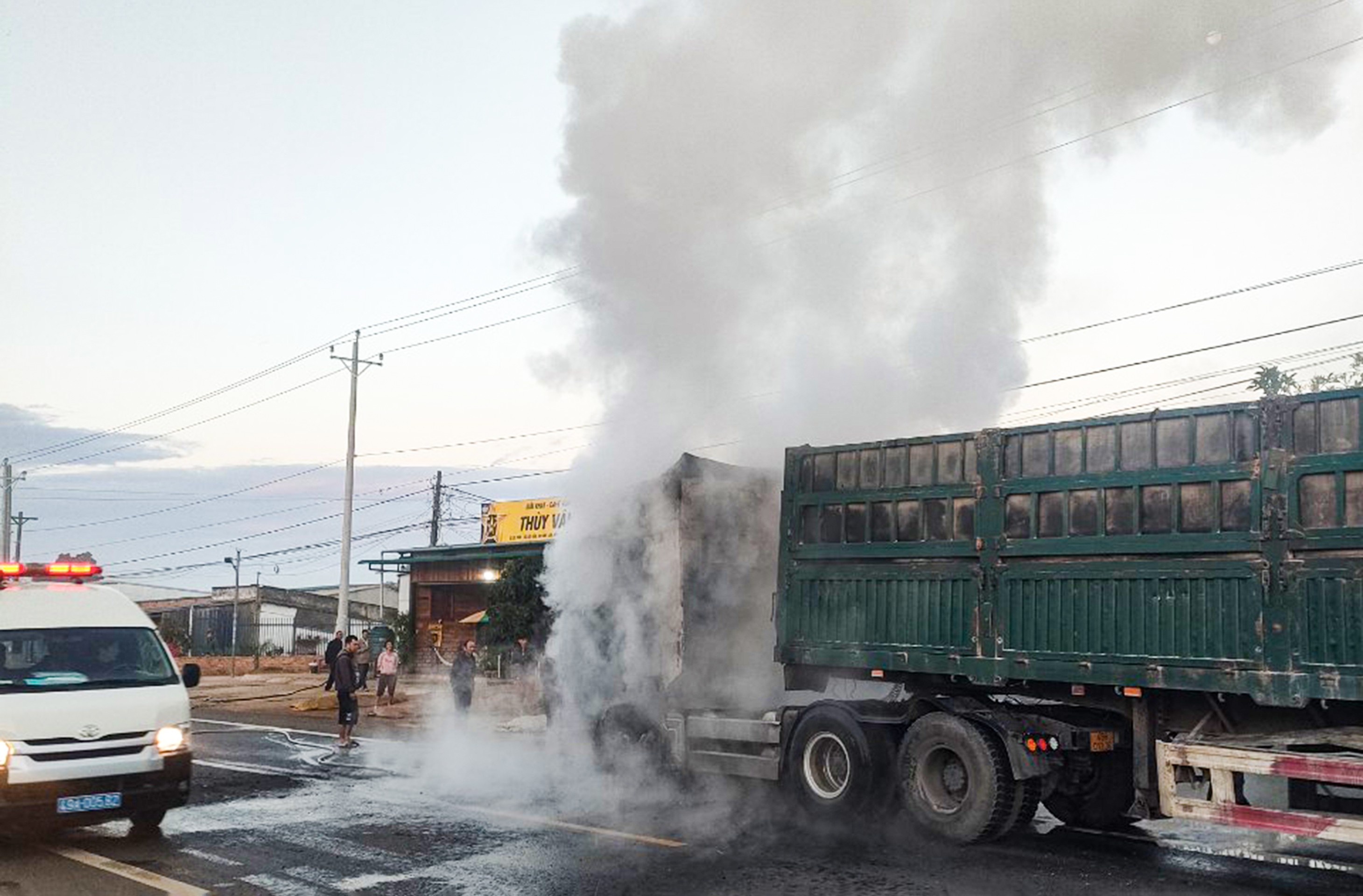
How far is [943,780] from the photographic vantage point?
29.8ft

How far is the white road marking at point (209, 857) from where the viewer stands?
8141 millimetres

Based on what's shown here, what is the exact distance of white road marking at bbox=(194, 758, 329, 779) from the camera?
13.1 meters

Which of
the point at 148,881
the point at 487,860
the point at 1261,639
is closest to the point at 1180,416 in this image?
the point at 1261,639

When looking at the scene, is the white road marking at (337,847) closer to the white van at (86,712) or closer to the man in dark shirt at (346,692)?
the white van at (86,712)

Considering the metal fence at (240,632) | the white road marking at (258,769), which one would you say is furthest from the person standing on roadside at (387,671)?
the metal fence at (240,632)

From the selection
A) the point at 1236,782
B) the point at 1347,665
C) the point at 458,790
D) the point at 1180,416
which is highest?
the point at 1180,416

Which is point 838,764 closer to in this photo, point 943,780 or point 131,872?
point 943,780

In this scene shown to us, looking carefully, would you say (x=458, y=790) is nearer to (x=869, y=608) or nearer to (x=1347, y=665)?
(x=869, y=608)

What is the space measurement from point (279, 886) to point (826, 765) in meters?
4.54

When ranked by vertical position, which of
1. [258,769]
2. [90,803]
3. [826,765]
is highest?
[826,765]

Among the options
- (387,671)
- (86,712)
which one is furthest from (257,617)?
(86,712)

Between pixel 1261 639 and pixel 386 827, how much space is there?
22.6 feet

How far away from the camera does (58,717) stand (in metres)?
8.31

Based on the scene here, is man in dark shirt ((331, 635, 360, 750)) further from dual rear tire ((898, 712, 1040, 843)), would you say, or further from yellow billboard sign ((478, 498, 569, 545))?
yellow billboard sign ((478, 498, 569, 545))
